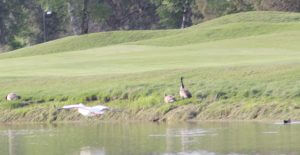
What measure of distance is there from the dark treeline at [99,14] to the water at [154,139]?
55.4 metres

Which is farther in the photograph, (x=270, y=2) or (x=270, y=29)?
(x=270, y=2)

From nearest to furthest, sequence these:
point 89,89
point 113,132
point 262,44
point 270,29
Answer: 1. point 113,132
2. point 89,89
3. point 262,44
4. point 270,29

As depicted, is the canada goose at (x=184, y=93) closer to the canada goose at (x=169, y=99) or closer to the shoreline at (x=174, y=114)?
the canada goose at (x=169, y=99)

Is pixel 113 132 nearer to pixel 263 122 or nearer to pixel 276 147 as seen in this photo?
pixel 263 122

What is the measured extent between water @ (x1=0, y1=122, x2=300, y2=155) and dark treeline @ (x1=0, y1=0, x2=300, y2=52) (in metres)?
55.4

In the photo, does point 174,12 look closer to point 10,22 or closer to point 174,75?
point 10,22

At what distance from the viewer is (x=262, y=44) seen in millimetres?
43344

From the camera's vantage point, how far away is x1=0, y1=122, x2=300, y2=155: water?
2109 cm

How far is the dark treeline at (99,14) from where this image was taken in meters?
84.3

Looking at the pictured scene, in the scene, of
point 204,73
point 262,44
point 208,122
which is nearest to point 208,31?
point 262,44

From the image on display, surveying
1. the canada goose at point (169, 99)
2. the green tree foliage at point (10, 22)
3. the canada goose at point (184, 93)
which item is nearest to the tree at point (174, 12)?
the green tree foliage at point (10, 22)

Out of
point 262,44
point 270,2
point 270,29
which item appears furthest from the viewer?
point 270,2

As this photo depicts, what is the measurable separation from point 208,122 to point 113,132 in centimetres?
305

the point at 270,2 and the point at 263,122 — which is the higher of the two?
the point at 270,2
